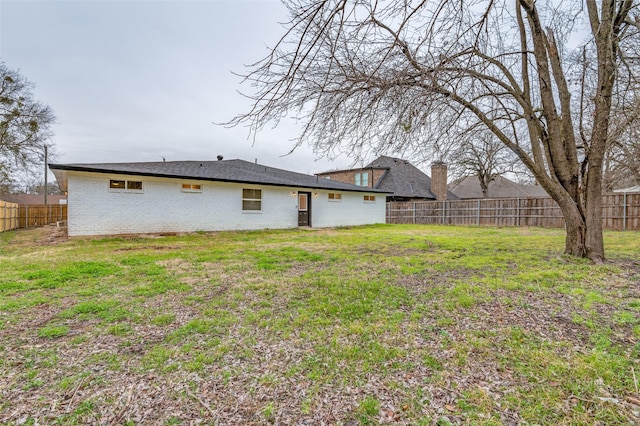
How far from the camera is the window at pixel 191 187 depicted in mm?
11977

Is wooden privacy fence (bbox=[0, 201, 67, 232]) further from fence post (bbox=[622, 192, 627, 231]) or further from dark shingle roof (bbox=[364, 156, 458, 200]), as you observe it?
fence post (bbox=[622, 192, 627, 231])

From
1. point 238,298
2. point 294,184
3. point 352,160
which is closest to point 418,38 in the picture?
point 352,160

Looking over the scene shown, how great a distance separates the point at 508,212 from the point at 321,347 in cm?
1824

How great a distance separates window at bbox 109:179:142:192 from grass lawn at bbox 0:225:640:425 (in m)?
6.17

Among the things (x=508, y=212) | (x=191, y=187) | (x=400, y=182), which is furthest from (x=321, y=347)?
(x=400, y=182)

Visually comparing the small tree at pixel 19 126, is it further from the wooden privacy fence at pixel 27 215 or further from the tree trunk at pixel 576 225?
the tree trunk at pixel 576 225

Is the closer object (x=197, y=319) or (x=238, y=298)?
(x=197, y=319)

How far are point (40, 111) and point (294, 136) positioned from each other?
19951 mm

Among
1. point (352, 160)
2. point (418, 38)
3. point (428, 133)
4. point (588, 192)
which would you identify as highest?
point (418, 38)

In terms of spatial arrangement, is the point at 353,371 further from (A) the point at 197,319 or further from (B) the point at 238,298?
(B) the point at 238,298

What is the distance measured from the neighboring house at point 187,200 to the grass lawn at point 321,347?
5.83 m

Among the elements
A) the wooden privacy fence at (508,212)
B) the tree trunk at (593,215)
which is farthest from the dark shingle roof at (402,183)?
the tree trunk at (593,215)

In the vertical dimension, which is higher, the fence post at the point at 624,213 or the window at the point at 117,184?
the window at the point at 117,184

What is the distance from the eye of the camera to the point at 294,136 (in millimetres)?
4066
